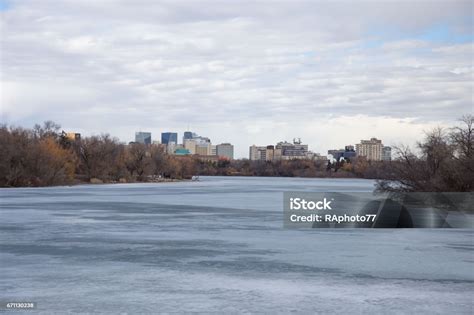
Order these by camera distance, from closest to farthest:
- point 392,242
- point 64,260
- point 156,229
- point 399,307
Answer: point 399,307 < point 64,260 < point 392,242 < point 156,229

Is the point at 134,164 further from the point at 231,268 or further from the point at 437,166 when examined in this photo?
the point at 231,268

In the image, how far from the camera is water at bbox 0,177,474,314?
9000 millimetres

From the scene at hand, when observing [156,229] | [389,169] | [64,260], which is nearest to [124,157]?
[389,169]

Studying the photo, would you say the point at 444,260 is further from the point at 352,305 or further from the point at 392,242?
the point at 352,305

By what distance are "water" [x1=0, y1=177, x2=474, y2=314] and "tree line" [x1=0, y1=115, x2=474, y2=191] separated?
1585 centimetres

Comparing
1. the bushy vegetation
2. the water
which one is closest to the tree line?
the bushy vegetation

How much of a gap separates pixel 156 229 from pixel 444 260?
9319 millimetres

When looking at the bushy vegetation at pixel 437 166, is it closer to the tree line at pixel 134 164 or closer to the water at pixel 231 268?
the tree line at pixel 134 164

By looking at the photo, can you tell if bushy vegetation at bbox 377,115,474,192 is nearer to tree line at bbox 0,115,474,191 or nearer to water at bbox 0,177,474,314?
tree line at bbox 0,115,474,191

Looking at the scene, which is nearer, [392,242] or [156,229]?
[392,242]

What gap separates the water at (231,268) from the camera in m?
9.00

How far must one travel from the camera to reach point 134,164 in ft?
311

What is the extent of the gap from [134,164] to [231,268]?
3312 inches

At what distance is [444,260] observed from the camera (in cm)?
1338
